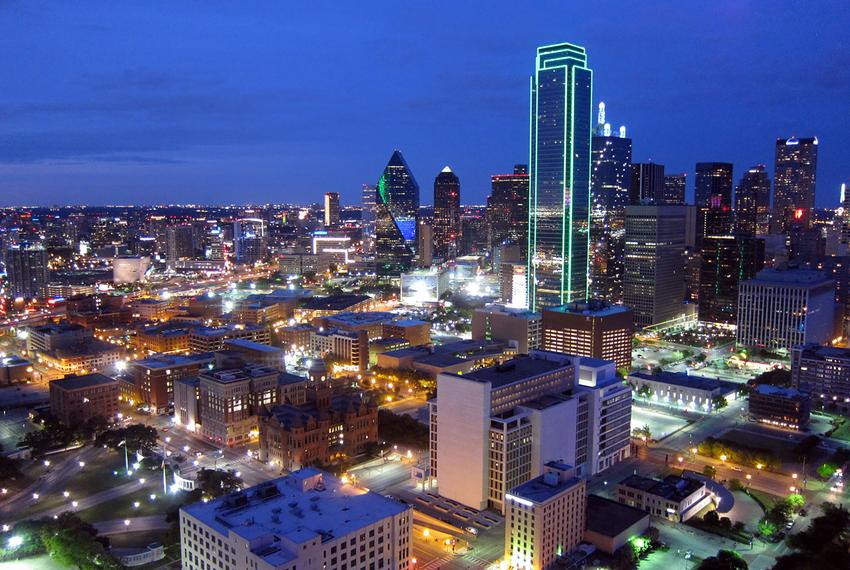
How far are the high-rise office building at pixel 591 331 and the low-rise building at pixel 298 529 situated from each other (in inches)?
1794

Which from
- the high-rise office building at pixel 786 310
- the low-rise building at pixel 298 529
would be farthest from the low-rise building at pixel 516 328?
the low-rise building at pixel 298 529

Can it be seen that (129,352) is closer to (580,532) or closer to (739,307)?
(580,532)

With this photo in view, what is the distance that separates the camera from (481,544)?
36.8 m

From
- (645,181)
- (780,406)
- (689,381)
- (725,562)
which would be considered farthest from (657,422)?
(645,181)

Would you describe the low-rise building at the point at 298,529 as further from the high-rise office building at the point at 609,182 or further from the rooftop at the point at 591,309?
the high-rise office building at the point at 609,182

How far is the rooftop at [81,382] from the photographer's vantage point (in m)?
57.1

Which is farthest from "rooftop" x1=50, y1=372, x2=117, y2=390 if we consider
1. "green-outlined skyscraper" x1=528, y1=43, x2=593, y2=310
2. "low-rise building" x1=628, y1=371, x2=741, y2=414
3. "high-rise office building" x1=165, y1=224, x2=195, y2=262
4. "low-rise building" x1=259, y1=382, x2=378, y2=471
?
"high-rise office building" x1=165, y1=224, x2=195, y2=262

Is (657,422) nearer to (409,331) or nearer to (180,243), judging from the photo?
(409,331)

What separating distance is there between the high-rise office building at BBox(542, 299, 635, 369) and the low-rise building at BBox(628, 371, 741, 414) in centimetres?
534

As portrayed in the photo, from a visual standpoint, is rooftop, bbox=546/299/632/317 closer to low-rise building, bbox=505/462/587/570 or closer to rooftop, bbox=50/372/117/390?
low-rise building, bbox=505/462/587/570

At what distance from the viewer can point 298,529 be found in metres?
28.0


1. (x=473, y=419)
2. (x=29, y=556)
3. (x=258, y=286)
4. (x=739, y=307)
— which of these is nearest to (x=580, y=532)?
(x=473, y=419)

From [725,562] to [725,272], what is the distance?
7901cm

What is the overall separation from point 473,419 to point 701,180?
13035cm
